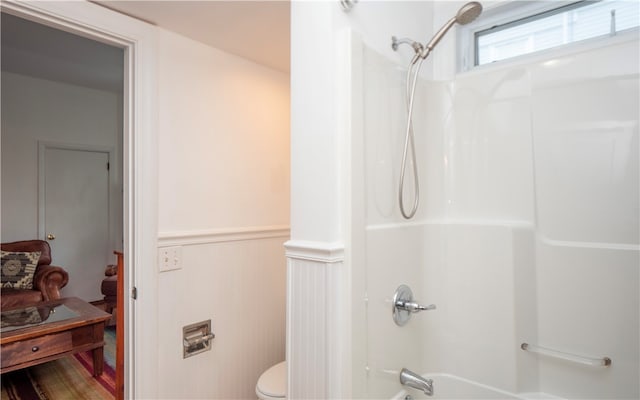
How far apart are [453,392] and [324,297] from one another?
968mm

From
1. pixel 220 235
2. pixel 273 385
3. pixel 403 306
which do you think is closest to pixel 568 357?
pixel 403 306

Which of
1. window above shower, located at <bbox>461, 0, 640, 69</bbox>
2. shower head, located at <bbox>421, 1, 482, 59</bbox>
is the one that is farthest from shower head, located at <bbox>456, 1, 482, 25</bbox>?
window above shower, located at <bbox>461, 0, 640, 69</bbox>

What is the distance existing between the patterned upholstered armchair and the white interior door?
0.47m

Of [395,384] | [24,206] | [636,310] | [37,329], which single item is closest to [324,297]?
[395,384]

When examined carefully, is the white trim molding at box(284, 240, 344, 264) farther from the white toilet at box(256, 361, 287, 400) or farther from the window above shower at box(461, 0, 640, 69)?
the window above shower at box(461, 0, 640, 69)

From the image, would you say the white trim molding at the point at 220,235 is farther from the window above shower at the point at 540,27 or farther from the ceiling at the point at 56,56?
the ceiling at the point at 56,56

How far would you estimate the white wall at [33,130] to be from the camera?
3646 mm

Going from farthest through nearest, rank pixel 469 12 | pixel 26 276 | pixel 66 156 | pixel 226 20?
pixel 66 156 → pixel 26 276 → pixel 226 20 → pixel 469 12

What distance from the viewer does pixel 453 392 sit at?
1669 millimetres

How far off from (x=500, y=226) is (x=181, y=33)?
1823 millimetres

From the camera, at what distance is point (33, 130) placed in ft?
12.5

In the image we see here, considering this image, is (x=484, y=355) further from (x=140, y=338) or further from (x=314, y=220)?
(x=140, y=338)

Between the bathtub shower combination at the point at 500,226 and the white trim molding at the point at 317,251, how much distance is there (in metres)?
0.08

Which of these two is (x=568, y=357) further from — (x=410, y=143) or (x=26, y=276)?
(x=26, y=276)
